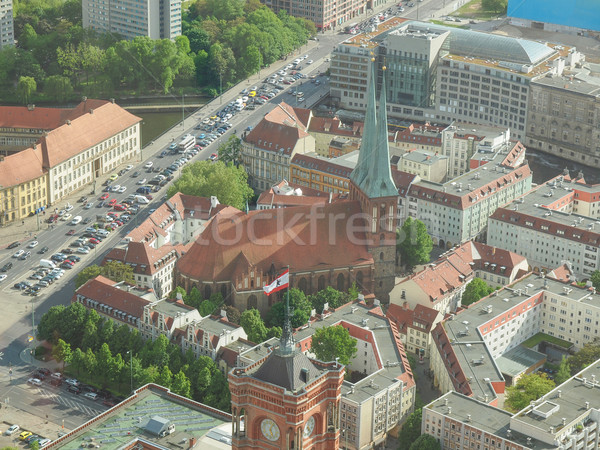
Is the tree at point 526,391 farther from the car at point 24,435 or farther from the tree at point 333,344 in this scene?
the car at point 24,435

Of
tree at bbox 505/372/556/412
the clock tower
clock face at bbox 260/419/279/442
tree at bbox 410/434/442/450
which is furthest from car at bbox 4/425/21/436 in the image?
clock face at bbox 260/419/279/442

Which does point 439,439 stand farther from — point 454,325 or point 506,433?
point 454,325

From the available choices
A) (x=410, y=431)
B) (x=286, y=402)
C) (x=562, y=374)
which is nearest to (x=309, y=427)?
(x=286, y=402)

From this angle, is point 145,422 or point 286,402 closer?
point 286,402

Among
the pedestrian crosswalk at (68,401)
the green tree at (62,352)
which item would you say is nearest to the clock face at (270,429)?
the pedestrian crosswalk at (68,401)

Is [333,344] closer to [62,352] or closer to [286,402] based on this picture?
[62,352]

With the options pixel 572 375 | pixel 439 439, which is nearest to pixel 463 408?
pixel 439 439
